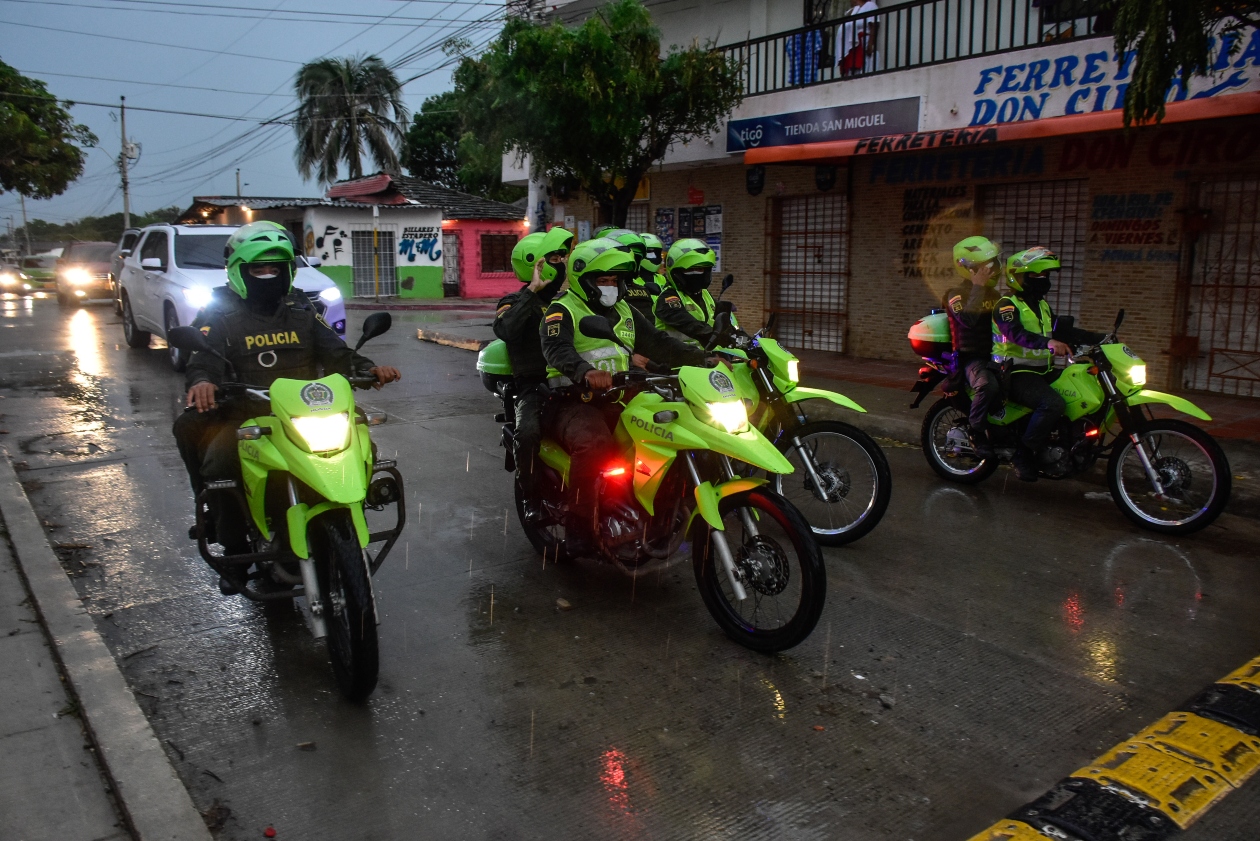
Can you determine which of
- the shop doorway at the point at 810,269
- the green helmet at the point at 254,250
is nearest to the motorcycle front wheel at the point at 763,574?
the green helmet at the point at 254,250

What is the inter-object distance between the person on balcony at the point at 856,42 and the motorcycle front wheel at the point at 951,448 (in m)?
8.34

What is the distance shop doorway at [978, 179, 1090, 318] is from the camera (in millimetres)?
12742

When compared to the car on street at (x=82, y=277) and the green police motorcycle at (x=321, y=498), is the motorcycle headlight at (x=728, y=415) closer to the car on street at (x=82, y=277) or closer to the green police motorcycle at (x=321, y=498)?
the green police motorcycle at (x=321, y=498)

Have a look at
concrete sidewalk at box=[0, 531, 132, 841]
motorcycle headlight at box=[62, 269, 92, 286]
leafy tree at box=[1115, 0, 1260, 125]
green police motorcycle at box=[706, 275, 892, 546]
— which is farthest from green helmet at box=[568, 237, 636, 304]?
motorcycle headlight at box=[62, 269, 92, 286]

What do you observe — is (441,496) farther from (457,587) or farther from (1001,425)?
(1001,425)

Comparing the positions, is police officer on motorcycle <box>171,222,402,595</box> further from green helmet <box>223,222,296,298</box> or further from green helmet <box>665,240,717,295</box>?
green helmet <box>665,240,717,295</box>

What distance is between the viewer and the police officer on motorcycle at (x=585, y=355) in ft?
16.8

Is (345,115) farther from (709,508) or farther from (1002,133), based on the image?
(709,508)

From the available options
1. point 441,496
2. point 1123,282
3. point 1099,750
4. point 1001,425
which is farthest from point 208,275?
point 1099,750

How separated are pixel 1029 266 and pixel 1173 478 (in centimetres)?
165

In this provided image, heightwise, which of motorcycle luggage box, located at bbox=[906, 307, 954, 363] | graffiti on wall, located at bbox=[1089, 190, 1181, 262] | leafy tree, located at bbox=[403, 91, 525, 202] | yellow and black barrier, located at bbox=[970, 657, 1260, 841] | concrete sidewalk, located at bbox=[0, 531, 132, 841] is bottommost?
concrete sidewalk, located at bbox=[0, 531, 132, 841]

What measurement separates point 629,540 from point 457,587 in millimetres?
1120

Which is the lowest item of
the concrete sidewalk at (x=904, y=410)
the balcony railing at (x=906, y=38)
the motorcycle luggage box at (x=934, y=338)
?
the concrete sidewalk at (x=904, y=410)

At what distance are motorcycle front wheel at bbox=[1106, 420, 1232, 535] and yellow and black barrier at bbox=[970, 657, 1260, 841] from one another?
7.92 ft
